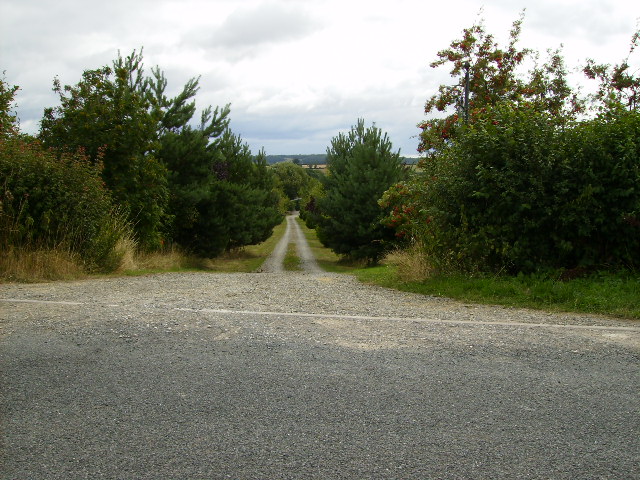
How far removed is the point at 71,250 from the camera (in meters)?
12.1

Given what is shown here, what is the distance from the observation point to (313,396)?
3951 mm

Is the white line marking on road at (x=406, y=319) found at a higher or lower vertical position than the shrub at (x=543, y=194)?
lower

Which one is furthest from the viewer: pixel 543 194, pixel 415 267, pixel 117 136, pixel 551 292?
pixel 117 136

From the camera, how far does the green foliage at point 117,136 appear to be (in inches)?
714

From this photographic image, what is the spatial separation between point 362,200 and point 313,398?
82.6 feet

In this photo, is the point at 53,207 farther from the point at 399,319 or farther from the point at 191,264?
the point at 191,264

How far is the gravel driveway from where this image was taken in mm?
3070

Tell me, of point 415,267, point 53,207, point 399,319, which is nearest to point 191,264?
point 53,207

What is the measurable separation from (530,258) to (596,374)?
5400 millimetres

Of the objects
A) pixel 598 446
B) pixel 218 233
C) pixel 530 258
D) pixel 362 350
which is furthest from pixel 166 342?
pixel 218 233

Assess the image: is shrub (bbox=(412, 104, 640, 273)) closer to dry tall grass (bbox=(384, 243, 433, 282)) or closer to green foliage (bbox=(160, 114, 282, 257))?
dry tall grass (bbox=(384, 243, 433, 282))

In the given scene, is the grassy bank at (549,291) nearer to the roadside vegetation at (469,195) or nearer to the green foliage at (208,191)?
the roadside vegetation at (469,195)

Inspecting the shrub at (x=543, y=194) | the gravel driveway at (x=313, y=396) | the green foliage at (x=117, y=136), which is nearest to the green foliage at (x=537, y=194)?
the shrub at (x=543, y=194)

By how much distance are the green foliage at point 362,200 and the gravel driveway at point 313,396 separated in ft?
70.4
